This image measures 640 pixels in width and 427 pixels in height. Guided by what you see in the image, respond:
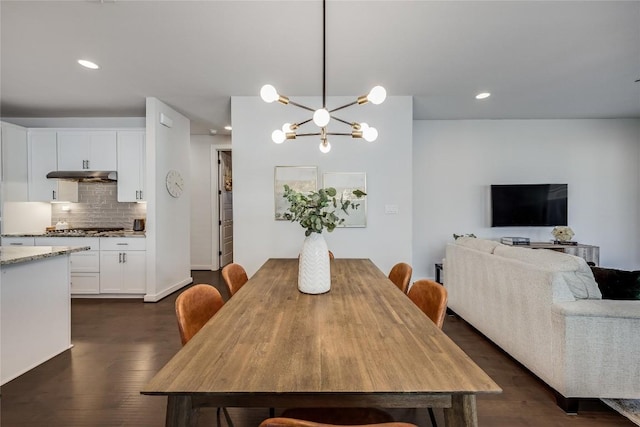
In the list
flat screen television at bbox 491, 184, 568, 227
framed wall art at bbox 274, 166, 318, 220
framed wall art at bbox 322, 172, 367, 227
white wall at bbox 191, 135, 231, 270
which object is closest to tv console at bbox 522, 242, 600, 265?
flat screen television at bbox 491, 184, 568, 227

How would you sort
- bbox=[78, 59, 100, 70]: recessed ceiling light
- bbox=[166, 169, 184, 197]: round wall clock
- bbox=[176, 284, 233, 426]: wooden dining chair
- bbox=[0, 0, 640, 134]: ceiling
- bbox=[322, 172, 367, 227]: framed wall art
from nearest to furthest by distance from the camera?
bbox=[176, 284, 233, 426]: wooden dining chair
bbox=[0, 0, 640, 134]: ceiling
bbox=[78, 59, 100, 70]: recessed ceiling light
bbox=[322, 172, 367, 227]: framed wall art
bbox=[166, 169, 184, 197]: round wall clock

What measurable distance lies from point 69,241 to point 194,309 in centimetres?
368

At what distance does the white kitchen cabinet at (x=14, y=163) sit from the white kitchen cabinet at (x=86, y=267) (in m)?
1.09

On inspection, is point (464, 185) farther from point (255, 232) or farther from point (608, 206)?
point (255, 232)

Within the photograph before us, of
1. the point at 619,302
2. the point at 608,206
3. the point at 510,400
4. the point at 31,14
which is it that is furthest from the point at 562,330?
the point at 608,206

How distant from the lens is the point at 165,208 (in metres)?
4.06

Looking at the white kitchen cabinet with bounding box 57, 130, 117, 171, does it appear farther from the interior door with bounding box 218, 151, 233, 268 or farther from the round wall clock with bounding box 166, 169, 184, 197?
the interior door with bounding box 218, 151, 233, 268

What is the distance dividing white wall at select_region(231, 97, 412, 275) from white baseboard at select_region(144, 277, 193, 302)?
1246 mm

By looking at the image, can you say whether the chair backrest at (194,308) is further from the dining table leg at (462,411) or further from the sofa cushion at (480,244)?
the sofa cushion at (480,244)

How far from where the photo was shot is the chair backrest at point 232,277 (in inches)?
76.2

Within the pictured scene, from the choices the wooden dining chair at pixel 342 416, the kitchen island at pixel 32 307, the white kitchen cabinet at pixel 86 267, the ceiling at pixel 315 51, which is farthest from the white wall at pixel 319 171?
the wooden dining chair at pixel 342 416

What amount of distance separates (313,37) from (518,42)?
1780mm

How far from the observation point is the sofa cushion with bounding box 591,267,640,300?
6.27 ft

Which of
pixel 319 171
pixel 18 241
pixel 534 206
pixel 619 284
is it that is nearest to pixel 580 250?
pixel 534 206
